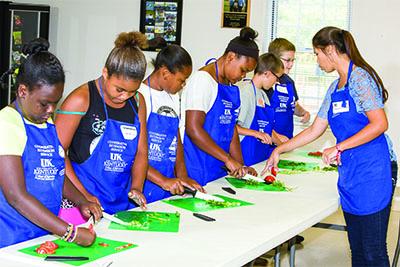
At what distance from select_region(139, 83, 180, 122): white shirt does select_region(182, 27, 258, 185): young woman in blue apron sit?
0.26 m

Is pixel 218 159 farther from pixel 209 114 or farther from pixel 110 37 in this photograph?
pixel 110 37

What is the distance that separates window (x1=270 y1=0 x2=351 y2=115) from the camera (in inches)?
249

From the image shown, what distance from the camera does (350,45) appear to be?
3270 mm

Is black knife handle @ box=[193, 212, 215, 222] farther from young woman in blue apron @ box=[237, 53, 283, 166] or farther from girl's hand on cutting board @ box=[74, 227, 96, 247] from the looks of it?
young woman in blue apron @ box=[237, 53, 283, 166]

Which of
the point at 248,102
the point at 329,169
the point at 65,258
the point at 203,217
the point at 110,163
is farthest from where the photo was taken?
the point at 248,102

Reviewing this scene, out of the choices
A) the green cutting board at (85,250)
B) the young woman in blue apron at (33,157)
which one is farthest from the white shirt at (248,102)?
the green cutting board at (85,250)

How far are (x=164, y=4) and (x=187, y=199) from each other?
397 centimetres

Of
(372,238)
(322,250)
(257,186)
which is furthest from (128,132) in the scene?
(322,250)

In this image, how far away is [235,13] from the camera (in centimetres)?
644

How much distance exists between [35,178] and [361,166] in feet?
5.29

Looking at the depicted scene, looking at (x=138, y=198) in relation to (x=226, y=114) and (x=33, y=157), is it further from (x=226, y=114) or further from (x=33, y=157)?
(x=226, y=114)

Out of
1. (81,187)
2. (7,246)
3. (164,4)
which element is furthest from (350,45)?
(164,4)

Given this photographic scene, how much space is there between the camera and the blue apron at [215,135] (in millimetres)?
3879

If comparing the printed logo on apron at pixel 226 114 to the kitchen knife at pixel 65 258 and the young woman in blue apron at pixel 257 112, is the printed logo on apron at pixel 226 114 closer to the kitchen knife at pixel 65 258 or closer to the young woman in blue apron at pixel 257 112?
the young woman in blue apron at pixel 257 112
